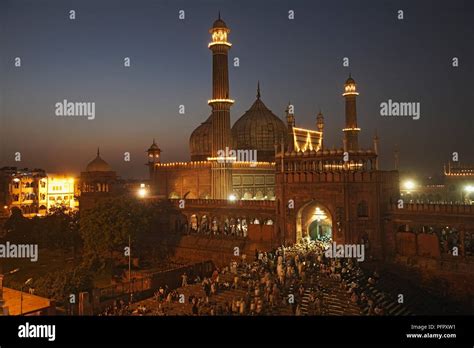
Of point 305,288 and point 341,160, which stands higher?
→ point 341,160

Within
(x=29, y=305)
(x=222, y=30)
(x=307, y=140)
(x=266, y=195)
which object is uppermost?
(x=222, y=30)

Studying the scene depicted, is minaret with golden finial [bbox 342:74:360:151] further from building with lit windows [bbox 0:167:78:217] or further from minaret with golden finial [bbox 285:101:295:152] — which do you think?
building with lit windows [bbox 0:167:78:217]

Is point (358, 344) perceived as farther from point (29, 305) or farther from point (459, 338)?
point (29, 305)

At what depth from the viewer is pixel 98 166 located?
50.5 m

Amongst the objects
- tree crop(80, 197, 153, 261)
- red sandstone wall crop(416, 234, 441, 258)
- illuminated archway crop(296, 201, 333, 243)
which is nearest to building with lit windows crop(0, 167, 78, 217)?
tree crop(80, 197, 153, 261)

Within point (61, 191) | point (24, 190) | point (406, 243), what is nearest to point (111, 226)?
point (406, 243)

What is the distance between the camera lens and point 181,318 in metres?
12.6

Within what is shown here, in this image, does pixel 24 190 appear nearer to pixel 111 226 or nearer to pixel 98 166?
pixel 98 166

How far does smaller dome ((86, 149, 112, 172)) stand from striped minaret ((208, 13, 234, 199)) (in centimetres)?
1747

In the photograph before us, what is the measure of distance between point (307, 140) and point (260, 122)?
18.2ft

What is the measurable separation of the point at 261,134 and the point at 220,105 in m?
10.3

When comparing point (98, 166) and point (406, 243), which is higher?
point (98, 166)

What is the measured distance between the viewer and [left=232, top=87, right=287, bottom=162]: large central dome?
47.4 meters

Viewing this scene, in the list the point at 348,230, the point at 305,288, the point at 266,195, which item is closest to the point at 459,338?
the point at 305,288
